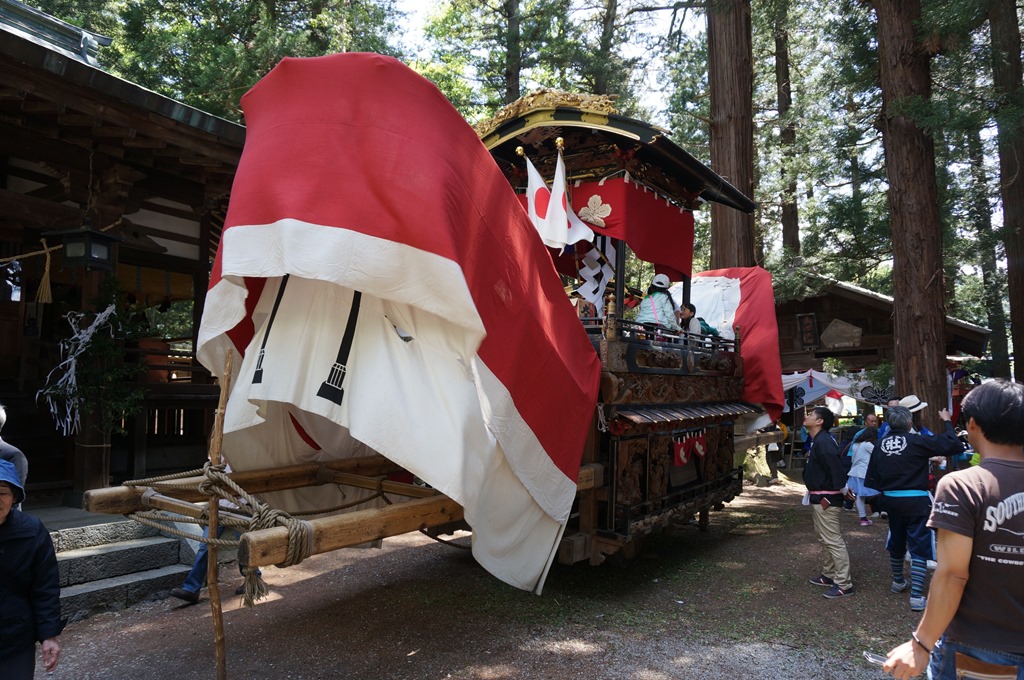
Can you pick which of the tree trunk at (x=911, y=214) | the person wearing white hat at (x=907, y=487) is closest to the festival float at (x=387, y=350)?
the person wearing white hat at (x=907, y=487)

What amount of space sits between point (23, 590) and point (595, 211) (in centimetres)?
531

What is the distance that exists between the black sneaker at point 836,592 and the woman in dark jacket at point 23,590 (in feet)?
19.1

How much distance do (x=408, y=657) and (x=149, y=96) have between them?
610 cm

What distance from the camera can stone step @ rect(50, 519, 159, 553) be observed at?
570 centimetres

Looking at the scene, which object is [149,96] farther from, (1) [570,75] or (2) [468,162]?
(1) [570,75]

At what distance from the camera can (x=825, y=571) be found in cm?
616

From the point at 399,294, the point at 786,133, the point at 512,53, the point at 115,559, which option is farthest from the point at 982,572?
the point at 786,133

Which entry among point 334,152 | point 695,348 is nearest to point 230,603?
point 334,152

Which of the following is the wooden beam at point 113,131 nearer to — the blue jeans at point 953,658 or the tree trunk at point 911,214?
the blue jeans at point 953,658

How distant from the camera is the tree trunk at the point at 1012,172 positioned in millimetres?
10477

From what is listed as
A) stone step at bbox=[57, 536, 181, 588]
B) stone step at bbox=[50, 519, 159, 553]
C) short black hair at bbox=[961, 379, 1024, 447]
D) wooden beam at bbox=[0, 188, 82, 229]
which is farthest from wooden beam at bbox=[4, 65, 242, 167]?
short black hair at bbox=[961, 379, 1024, 447]

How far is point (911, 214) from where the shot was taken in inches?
341

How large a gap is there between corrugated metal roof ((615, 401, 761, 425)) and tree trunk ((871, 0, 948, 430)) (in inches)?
95.3

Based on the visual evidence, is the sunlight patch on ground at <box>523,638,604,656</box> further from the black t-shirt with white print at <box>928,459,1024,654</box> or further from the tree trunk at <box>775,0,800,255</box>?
the tree trunk at <box>775,0,800,255</box>
